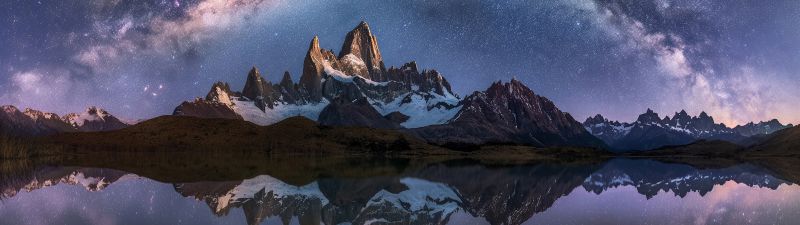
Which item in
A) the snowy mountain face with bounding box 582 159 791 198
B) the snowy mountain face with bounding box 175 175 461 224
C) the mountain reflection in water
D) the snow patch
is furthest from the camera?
the snowy mountain face with bounding box 582 159 791 198

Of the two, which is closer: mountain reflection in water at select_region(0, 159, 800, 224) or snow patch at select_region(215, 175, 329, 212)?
mountain reflection in water at select_region(0, 159, 800, 224)

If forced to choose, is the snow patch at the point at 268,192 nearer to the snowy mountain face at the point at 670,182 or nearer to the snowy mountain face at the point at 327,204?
the snowy mountain face at the point at 327,204

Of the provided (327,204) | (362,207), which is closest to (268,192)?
(327,204)

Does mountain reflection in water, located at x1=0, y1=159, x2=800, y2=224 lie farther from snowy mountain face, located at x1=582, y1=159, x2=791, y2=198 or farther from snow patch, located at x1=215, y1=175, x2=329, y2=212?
→ snowy mountain face, located at x1=582, y1=159, x2=791, y2=198

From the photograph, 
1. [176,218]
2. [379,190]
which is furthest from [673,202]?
[176,218]

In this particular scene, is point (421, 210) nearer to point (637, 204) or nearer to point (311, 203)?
point (311, 203)

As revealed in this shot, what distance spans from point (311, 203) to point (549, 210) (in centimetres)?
2047

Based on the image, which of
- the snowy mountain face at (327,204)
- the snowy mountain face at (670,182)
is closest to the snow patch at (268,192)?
the snowy mountain face at (327,204)

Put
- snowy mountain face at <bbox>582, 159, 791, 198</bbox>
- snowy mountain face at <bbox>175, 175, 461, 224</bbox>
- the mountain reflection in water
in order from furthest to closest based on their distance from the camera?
snowy mountain face at <bbox>582, 159, 791, 198</bbox> → snowy mountain face at <bbox>175, 175, 461, 224</bbox> → the mountain reflection in water

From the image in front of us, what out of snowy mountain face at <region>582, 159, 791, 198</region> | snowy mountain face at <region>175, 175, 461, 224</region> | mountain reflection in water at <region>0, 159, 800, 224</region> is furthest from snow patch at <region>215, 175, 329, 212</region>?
snowy mountain face at <region>582, 159, 791, 198</region>

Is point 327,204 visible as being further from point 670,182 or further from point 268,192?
point 670,182

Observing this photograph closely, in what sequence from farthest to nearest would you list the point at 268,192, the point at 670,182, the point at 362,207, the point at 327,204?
the point at 670,182, the point at 268,192, the point at 327,204, the point at 362,207

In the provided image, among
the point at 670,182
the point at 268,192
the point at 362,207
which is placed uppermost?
the point at 670,182

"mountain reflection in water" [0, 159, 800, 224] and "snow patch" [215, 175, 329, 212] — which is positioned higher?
"snow patch" [215, 175, 329, 212]
